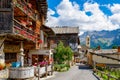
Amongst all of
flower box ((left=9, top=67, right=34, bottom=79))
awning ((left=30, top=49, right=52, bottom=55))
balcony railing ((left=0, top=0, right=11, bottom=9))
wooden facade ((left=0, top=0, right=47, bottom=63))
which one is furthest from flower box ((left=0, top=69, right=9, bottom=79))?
awning ((left=30, top=49, right=52, bottom=55))

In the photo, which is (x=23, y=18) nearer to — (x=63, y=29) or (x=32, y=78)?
(x=32, y=78)

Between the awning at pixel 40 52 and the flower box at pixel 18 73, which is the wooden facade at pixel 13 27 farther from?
the flower box at pixel 18 73

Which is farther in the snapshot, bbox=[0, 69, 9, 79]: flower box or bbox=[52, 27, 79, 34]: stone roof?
bbox=[52, 27, 79, 34]: stone roof

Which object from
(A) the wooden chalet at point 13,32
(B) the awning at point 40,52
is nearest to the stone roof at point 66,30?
(A) the wooden chalet at point 13,32

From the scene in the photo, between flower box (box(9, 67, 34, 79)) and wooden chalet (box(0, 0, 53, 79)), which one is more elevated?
wooden chalet (box(0, 0, 53, 79))

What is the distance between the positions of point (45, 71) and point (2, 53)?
7.01m

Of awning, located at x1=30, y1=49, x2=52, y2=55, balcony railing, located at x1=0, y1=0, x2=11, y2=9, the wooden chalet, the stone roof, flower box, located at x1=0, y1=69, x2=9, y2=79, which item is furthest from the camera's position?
the stone roof

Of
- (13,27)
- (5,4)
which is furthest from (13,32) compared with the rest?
(5,4)

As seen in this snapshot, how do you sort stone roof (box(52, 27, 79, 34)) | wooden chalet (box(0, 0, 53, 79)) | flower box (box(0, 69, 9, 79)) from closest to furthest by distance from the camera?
flower box (box(0, 69, 9, 79)) < wooden chalet (box(0, 0, 53, 79)) < stone roof (box(52, 27, 79, 34))

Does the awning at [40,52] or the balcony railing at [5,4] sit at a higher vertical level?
the balcony railing at [5,4]

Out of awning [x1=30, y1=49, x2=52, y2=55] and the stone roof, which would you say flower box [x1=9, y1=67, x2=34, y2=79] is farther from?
the stone roof

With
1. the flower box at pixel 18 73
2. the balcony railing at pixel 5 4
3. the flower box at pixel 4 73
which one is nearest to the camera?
the flower box at pixel 4 73

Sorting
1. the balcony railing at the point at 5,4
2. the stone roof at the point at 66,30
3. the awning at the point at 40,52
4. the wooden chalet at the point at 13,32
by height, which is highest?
the stone roof at the point at 66,30

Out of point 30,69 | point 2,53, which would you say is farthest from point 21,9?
point 30,69
